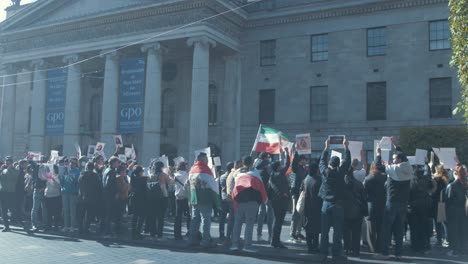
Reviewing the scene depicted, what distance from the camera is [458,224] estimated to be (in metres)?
11.1

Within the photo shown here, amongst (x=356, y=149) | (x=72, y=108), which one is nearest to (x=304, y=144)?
(x=356, y=149)

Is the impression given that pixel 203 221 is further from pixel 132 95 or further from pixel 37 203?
pixel 132 95

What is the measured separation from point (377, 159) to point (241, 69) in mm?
23187

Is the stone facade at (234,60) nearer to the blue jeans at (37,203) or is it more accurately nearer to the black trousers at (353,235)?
the blue jeans at (37,203)

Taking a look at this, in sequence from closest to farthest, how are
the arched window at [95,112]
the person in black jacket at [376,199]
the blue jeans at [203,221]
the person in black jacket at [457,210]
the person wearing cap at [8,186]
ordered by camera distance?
the person in black jacket at [376,199] < the person in black jacket at [457,210] < the blue jeans at [203,221] < the person wearing cap at [8,186] < the arched window at [95,112]

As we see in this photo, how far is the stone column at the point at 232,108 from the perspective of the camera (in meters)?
32.4

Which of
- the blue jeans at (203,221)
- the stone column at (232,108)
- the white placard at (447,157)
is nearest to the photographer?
the blue jeans at (203,221)

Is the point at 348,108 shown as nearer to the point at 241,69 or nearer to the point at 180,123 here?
the point at 241,69

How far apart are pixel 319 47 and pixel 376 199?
21.7 meters

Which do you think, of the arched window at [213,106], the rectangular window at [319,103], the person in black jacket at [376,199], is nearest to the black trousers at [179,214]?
the person in black jacket at [376,199]

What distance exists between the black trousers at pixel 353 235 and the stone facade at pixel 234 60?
58.7 feet

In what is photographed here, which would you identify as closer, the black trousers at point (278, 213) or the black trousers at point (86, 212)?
the black trousers at point (278, 213)

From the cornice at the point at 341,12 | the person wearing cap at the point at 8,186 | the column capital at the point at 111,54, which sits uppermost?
the cornice at the point at 341,12

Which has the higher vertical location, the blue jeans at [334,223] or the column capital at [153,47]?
the column capital at [153,47]
